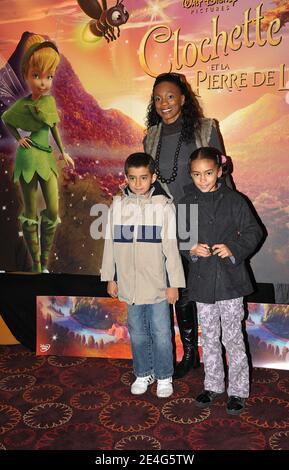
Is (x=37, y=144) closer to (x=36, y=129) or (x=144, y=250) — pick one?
(x=36, y=129)

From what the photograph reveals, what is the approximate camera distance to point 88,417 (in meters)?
2.14

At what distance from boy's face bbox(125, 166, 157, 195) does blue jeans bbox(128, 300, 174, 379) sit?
21.5 inches

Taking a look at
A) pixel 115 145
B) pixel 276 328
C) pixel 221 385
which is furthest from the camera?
pixel 115 145

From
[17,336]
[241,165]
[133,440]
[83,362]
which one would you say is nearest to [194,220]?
[241,165]

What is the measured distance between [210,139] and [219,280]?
0.72m

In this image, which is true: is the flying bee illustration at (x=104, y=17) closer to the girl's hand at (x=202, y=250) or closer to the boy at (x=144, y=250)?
the boy at (x=144, y=250)

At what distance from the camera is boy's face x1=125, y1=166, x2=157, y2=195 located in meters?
2.13

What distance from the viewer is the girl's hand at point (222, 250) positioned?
6.55ft

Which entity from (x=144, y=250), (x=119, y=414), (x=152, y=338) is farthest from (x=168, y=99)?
(x=119, y=414)

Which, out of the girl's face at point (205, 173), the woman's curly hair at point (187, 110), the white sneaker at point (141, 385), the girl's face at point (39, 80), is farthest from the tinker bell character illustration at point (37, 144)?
the girl's face at point (205, 173)

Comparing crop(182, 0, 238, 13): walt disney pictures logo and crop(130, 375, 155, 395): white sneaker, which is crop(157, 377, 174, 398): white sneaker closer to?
crop(130, 375, 155, 395): white sneaker

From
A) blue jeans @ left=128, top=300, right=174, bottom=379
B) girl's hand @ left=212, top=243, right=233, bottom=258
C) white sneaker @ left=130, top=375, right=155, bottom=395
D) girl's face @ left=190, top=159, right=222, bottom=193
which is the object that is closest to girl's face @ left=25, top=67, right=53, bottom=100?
girl's face @ left=190, top=159, right=222, bottom=193

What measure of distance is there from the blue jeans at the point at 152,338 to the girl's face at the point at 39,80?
60.1 inches
